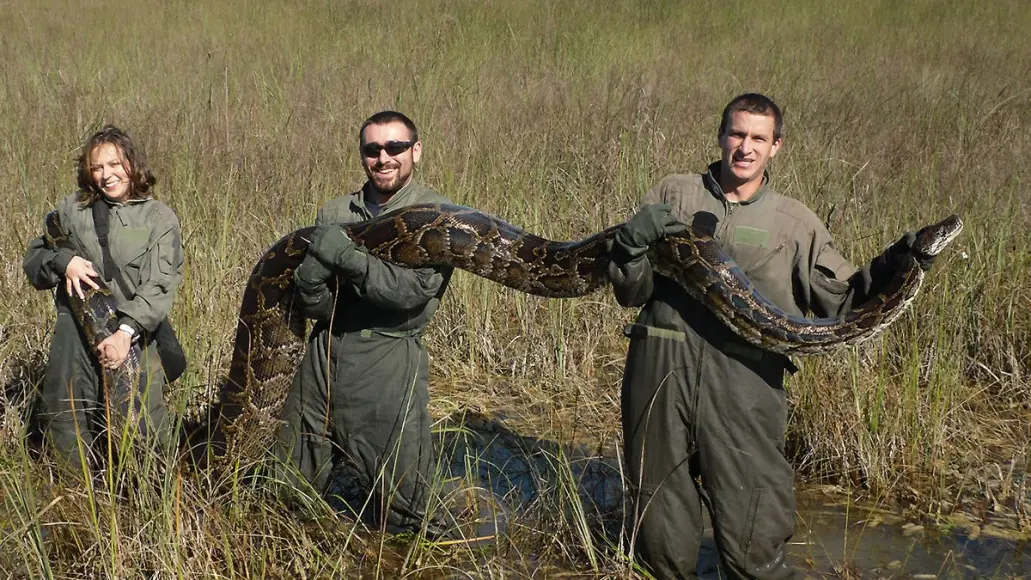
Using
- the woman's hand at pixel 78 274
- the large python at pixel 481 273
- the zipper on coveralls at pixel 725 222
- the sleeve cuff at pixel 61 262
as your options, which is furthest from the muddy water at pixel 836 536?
the sleeve cuff at pixel 61 262

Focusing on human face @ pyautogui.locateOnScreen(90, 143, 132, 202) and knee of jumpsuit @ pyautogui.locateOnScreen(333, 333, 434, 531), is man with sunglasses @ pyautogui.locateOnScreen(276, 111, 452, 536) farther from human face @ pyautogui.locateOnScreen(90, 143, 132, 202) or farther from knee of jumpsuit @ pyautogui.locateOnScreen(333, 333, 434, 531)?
human face @ pyautogui.locateOnScreen(90, 143, 132, 202)

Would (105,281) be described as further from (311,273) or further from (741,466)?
(741,466)

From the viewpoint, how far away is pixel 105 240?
15.0ft

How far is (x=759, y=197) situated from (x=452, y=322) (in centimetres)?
353

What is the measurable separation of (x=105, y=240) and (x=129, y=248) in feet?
0.40

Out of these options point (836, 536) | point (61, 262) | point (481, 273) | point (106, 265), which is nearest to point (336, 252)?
point (481, 273)

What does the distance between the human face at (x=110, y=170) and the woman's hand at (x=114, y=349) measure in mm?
736

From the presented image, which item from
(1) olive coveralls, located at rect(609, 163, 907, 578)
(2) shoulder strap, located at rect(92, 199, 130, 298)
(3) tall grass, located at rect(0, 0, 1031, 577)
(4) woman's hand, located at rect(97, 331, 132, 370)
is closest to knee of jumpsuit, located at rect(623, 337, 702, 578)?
(1) olive coveralls, located at rect(609, 163, 907, 578)

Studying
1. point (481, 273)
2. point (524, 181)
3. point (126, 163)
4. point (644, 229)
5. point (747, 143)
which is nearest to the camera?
point (644, 229)

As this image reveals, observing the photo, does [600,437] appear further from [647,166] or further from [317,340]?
[647,166]

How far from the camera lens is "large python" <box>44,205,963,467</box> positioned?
396cm

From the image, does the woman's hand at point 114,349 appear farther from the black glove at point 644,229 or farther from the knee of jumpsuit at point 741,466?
the knee of jumpsuit at point 741,466

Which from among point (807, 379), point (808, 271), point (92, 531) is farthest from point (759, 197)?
point (92, 531)

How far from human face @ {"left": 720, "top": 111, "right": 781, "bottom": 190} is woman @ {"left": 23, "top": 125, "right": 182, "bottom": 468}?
9.32 feet
